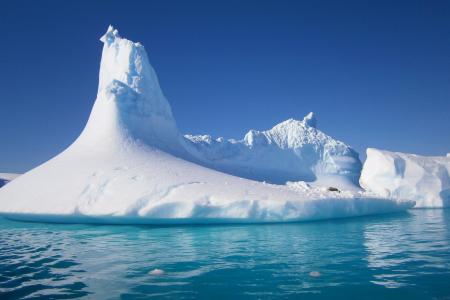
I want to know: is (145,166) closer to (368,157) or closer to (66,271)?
(66,271)

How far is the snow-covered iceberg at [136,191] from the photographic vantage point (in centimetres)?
1194

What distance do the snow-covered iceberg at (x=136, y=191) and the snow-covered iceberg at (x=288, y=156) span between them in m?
16.2

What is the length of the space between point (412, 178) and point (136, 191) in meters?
18.7

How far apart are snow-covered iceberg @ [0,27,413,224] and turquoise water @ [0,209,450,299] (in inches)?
62.3

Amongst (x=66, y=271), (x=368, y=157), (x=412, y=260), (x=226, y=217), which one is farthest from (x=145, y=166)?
(x=368, y=157)

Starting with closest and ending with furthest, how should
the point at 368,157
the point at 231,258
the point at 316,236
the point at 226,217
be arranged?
1. the point at 231,258
2. the point at 316,236
3. the point at 226,217
4. the point at 368,157

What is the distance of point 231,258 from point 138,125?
1421 centimetres

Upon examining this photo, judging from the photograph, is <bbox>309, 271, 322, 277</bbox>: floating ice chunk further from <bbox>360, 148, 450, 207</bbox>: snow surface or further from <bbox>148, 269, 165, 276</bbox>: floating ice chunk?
<bbox>360, 148, 450, 207</bbox>: snow surface

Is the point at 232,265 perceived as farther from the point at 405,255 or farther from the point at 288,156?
the point at 288,156

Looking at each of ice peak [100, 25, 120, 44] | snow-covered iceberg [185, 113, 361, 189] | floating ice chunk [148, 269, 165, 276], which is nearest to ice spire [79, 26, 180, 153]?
ice peak [100, 25, 120, 44]

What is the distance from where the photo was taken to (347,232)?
1052 centimetres

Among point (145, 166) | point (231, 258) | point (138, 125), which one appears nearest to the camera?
point (231, 258)

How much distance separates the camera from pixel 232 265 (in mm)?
6297

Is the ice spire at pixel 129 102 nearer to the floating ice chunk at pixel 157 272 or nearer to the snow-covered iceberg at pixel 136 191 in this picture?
the snow-covered iceberg at pixel 136 191
